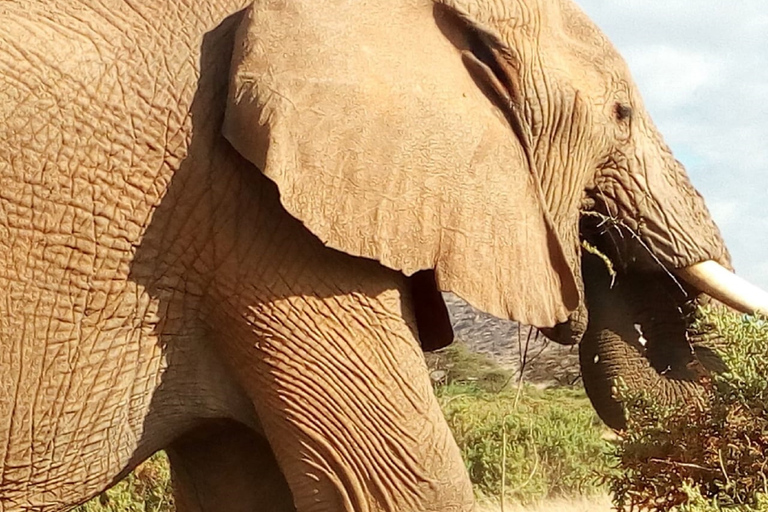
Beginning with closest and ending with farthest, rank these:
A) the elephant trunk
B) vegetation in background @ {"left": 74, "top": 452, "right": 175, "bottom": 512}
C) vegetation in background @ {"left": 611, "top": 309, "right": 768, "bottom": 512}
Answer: vegetation in background @ {"left": 611, "top": 309, "right": 768, "bottom": 512} < the elephant trunk < vegetation in background @ {"left": 74, "top": 452, "right": 175, "bottom": 512}

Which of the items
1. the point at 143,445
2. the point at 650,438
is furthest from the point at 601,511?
the point at 143,445

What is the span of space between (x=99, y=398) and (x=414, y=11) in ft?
3.73

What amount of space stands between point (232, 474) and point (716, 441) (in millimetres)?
1256

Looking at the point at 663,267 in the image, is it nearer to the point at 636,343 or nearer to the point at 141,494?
the point at 636,343

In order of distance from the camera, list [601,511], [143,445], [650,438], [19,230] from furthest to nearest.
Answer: [601,511]
[650,438]
[143,445]
[19,230]

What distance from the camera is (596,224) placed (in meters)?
3.45

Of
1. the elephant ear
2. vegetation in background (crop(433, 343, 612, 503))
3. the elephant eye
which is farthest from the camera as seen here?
vegetation in background (crop(433, 343, 612, 503))

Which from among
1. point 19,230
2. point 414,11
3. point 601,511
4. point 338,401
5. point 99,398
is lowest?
point 601,511

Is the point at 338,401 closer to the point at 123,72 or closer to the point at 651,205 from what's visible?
the point at 123,72

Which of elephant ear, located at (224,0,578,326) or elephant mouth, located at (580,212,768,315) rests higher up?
elephant ear, located at (224,0,578,326)

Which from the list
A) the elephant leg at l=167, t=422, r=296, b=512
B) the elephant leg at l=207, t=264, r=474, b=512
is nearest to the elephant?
the elephant leg at l=207, t=264, r=474, b=512

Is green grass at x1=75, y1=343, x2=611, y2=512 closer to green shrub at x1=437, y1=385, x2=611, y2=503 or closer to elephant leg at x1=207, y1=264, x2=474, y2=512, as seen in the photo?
green shrub at x1=437, y1=385, x2=611, y2=503

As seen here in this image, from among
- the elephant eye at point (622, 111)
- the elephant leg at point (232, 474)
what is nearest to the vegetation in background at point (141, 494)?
the elephant leg at point (232, 474)

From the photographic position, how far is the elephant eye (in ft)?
10.8
